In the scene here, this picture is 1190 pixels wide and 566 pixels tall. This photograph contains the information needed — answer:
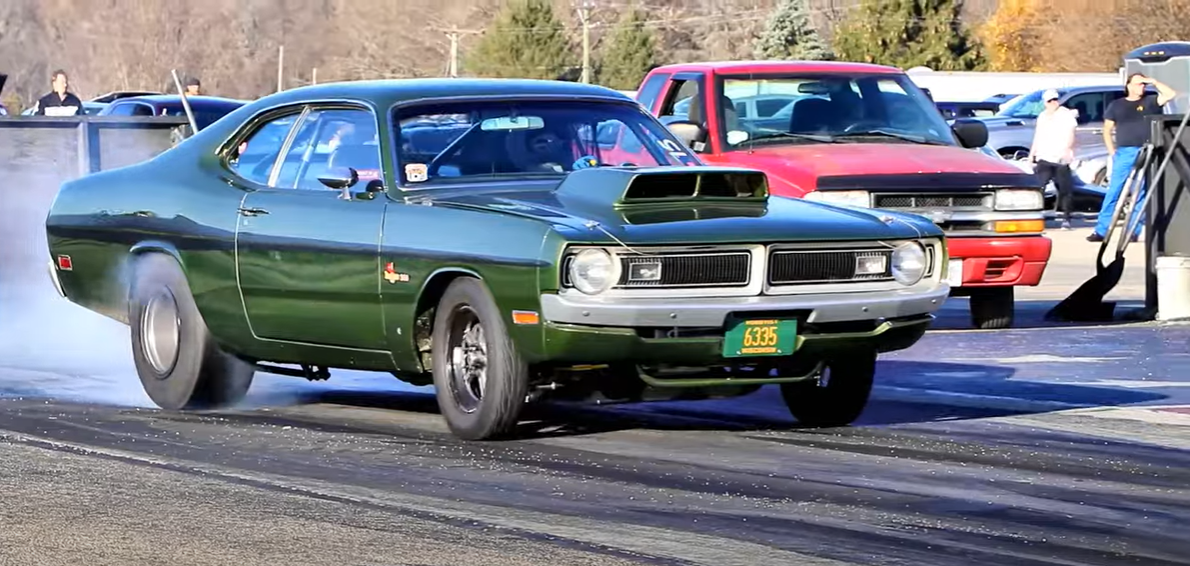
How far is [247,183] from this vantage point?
902 cm

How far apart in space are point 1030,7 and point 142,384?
72.1 meters

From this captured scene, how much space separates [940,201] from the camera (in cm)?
1238

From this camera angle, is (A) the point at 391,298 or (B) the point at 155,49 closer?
(A) the point at 391,298

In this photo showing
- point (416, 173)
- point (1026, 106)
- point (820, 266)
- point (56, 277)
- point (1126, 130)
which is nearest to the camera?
point (820, 266)

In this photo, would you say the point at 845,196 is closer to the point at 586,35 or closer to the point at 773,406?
the point at 773,406

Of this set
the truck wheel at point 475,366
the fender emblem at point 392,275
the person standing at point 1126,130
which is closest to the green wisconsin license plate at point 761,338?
the truck wheel at point 475,366

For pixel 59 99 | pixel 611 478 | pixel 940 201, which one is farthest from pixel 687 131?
pixel 59 99

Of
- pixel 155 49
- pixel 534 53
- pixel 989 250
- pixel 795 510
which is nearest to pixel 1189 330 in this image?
pixel 989 250

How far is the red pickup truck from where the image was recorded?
40.3 feet

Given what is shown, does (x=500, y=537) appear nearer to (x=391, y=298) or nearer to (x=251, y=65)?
(x=391, y=298)

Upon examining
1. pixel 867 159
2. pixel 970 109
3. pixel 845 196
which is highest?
pixel 867 159

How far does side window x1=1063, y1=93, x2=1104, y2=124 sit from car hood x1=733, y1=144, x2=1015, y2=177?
1953 cm

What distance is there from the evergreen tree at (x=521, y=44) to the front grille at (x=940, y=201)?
215ft

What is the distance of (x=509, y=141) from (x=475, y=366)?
1.17m
